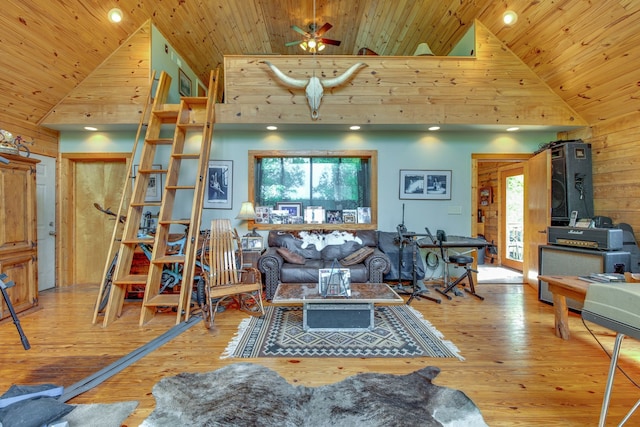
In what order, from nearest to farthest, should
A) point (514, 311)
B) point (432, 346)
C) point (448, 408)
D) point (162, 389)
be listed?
point (448, 408)
point (162, 389)
point (432, 346)
point (514, 311)

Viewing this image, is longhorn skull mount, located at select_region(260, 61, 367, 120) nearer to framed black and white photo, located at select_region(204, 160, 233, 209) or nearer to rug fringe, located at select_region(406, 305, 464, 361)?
framed black and white photo, located at select_region(204, 160, 233, 209)

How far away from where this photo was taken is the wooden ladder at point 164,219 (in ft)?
10.7

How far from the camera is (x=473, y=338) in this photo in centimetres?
282

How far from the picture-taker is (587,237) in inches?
132

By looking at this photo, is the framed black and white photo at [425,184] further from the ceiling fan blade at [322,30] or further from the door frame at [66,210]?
the door frame at [66,210]

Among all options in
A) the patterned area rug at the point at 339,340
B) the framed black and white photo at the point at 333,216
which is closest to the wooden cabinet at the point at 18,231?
the patterned area rug at the point at 339,340

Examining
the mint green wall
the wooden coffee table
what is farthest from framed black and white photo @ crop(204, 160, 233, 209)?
the wooden coffee table

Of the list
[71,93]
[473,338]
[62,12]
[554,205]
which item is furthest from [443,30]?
[71,93]

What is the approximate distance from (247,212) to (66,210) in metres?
2.97

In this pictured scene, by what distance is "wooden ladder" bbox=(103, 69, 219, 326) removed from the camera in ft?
10.7

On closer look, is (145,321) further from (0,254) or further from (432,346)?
(432,346)

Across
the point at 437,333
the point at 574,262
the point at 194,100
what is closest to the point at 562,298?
the point at 574,262

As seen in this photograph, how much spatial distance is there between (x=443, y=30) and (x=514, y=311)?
14.3ft

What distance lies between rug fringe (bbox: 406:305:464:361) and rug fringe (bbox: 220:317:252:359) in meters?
1.87
